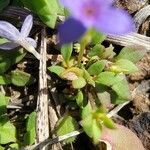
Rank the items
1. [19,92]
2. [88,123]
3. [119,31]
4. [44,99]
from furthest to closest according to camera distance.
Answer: [19,92], [44,99], [88,123], [119,31]

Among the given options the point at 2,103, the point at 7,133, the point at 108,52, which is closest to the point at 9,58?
the point at 2,103

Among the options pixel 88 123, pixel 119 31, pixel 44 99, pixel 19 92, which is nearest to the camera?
pixel 119 31

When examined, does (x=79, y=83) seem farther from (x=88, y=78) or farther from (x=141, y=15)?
(x=141, y=15)

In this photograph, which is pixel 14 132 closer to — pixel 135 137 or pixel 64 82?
pixel 64 82

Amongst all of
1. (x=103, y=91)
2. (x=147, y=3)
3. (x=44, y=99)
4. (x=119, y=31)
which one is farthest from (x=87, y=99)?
(x=119, y=31)

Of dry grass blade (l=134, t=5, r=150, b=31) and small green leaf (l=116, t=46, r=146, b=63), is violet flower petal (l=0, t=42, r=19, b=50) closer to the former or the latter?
small green leaf (l=116, t=46, r=146, b=63)

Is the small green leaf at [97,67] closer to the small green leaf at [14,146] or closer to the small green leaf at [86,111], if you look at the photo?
the small green leaf at [86,111]
